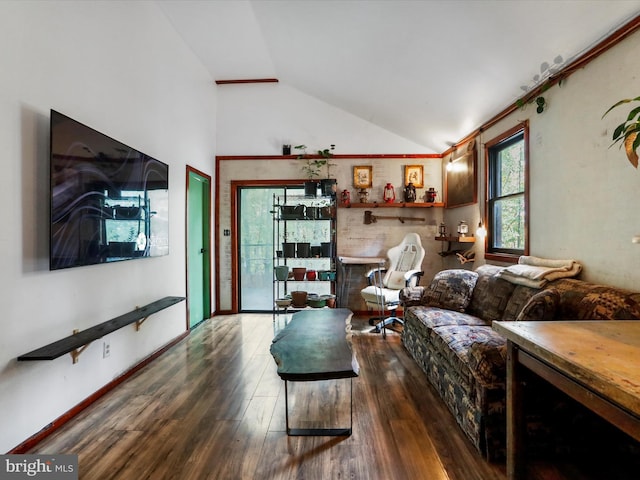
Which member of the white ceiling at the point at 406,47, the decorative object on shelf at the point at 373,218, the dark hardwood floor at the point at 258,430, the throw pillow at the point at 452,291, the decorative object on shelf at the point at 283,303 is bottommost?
the dark hardwood floor at the point at 258,430

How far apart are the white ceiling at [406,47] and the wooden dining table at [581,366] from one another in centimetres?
183

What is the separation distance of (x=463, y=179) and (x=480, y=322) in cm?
213

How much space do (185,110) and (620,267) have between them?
4274mm

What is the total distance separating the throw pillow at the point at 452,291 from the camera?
2.98 m

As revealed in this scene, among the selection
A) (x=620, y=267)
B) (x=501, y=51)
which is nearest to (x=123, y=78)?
(x=501, y=51)

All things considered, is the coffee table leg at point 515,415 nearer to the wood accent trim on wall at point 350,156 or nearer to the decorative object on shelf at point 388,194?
the decorative object on shelf at point 388,194

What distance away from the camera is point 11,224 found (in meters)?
1.71

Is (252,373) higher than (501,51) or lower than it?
lower

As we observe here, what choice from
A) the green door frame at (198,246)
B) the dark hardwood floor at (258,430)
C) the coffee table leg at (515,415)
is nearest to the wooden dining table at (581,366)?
the coffee table leg at (515,415)

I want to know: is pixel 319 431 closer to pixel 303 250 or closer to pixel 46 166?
pixel 46 166

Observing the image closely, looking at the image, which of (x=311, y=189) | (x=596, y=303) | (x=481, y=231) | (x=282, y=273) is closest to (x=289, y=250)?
(x=282, y=273)

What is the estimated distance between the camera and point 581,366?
974 millimetres

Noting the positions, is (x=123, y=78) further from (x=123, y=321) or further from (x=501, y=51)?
(x=501, y=51)

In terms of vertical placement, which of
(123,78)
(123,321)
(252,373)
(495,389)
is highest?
→ (123,78)
